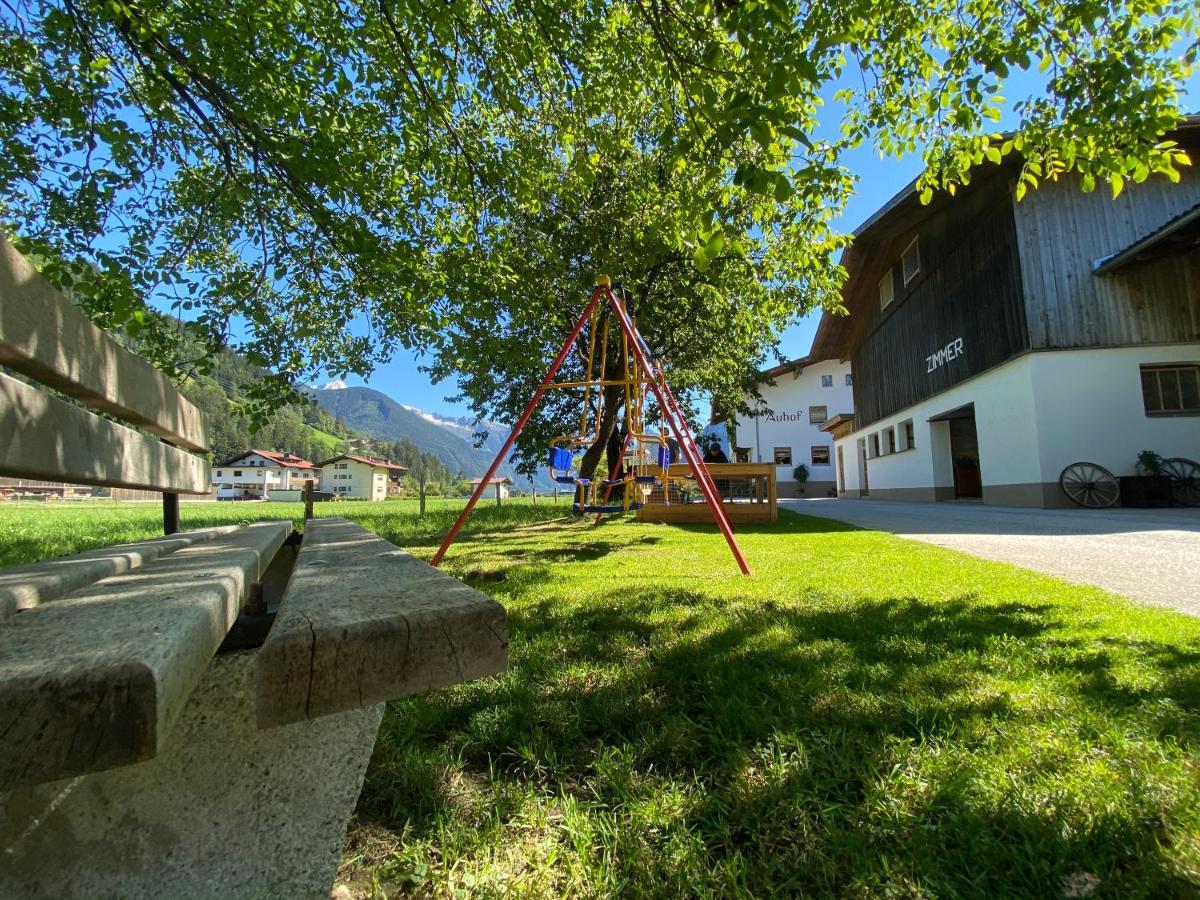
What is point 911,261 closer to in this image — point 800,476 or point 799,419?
point 800,476

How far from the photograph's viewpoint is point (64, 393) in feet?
5.21

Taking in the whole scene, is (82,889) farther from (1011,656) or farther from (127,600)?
(1011,656)

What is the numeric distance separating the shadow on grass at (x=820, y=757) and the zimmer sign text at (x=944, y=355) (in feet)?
45.9

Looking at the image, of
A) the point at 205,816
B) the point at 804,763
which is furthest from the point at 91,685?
the point at 804,763

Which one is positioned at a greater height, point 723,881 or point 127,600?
point 127,600

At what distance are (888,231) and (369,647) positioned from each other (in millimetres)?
18094

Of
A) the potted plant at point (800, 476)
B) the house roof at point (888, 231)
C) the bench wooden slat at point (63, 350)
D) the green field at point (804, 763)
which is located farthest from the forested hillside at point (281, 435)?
the green field at point (804, 763)

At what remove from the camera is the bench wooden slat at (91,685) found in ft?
1.82

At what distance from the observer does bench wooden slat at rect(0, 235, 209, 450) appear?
1.07m

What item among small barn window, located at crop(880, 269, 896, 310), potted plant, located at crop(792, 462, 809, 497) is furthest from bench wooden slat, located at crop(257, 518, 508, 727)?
potted plant, located at crop(792, 462, 809, 497)

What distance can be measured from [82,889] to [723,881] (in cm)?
110

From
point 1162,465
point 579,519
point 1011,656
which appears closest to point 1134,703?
point 1011,656

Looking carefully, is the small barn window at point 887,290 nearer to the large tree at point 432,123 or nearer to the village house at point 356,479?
the large tree at point 432,123

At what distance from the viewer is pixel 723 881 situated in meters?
1.06
